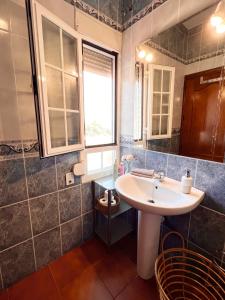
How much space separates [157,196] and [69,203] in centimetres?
79

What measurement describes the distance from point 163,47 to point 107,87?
2.10ft

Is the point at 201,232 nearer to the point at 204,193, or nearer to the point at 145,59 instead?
the point at 204,193

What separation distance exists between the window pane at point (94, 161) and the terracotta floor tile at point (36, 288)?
96cm

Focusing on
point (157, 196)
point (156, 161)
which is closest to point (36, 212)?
point (157, 196)

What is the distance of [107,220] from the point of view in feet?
4.92

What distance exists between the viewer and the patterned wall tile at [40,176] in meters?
1.12

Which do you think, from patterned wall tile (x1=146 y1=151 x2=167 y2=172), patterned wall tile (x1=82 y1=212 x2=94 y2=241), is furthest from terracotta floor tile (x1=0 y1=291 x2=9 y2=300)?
patterned wall tile (x1=146 y1=151 x2=167 y2=172)

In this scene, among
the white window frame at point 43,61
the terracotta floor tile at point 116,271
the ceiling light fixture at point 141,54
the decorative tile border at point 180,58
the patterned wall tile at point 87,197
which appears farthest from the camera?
the patterned wall tile at point 87,197

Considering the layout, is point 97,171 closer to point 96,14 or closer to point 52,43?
point 52,43

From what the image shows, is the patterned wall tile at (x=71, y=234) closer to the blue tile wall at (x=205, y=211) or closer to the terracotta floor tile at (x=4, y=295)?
the terracotta floor tile at (x=4, y=295)

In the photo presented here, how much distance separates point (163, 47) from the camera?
4.04ft

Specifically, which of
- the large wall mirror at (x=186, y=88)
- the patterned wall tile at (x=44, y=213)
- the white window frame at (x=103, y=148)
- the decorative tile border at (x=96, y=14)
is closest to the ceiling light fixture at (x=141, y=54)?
the large wall mirror at (x=186, y=88)

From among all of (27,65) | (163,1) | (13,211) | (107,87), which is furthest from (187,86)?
(13,211)

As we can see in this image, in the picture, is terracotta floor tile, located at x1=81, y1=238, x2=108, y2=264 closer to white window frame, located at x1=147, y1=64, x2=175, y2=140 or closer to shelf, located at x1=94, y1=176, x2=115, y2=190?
shelf, located at x1=94, y1=176, x2=115, y2=190
